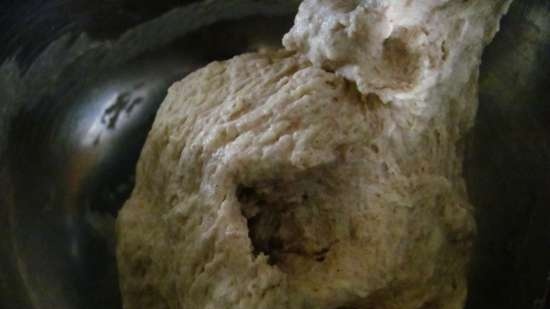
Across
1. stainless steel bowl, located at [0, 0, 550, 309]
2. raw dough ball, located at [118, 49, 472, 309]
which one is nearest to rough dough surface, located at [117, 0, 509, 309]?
raw dough ball, located at [118, 49, 472, 309]

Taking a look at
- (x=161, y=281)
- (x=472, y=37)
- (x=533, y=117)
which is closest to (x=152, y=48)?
(x=161, y=281)

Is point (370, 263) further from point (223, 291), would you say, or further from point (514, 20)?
point (514, 20)

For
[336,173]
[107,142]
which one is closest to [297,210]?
[336,173]

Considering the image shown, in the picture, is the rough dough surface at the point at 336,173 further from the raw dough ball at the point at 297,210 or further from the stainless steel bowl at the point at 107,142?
the stainless steel bowl at the point at 107,142

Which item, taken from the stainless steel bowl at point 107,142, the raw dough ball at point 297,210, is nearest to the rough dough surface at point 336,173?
the raw dough ball at point 297,210

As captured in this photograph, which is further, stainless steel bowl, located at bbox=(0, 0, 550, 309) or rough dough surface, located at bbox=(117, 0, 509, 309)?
stainless steel bowl, located at bbox=(0, 0, 550, 309)

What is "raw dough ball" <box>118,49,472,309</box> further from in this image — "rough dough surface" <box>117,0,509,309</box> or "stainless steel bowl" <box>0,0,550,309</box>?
"stainless steel bowl" <box>0,0,550,309</box>
